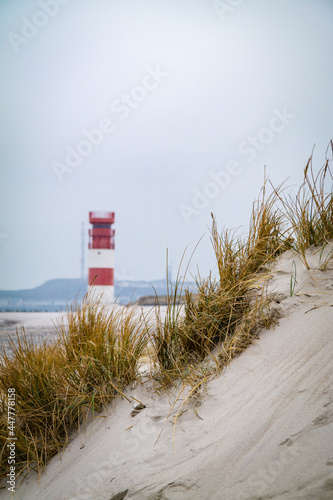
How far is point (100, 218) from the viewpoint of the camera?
1800cm

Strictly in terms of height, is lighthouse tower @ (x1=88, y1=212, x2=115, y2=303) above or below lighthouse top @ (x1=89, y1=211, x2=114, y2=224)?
below

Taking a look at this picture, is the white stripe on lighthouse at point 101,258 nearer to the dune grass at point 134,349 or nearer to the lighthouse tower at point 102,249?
the lighthouse tower at point 102,249

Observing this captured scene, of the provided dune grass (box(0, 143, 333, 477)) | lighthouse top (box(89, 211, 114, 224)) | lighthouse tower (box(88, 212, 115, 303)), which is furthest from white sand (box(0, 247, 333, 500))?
lighthouse top (box(89, 211, 114, 224))

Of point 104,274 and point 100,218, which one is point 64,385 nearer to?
point 104,274

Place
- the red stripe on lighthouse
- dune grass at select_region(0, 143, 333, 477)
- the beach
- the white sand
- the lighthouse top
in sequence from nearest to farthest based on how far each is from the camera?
the white sand, dune grass at select_region(0, 143, 333, 477), the beach, the red stripe on lighthouse, the lighthouse top

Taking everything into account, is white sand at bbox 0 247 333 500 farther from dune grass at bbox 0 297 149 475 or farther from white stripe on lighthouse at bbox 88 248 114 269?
white stripe on lighthouse at bbox 88 248 114 269

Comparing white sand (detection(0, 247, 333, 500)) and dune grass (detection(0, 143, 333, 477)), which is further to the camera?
dune grass (detection(0, 143, 333, 477))

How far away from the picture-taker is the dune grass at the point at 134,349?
2.31 m

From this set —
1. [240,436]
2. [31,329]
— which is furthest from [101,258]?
[240,436]

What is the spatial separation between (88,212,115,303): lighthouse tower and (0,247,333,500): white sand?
14.8 m

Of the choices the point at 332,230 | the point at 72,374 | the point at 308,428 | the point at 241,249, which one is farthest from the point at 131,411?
the point at 332,230

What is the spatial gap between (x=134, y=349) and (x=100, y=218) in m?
15.9

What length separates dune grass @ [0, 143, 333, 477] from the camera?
7.57ft

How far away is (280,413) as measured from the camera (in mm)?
1669
